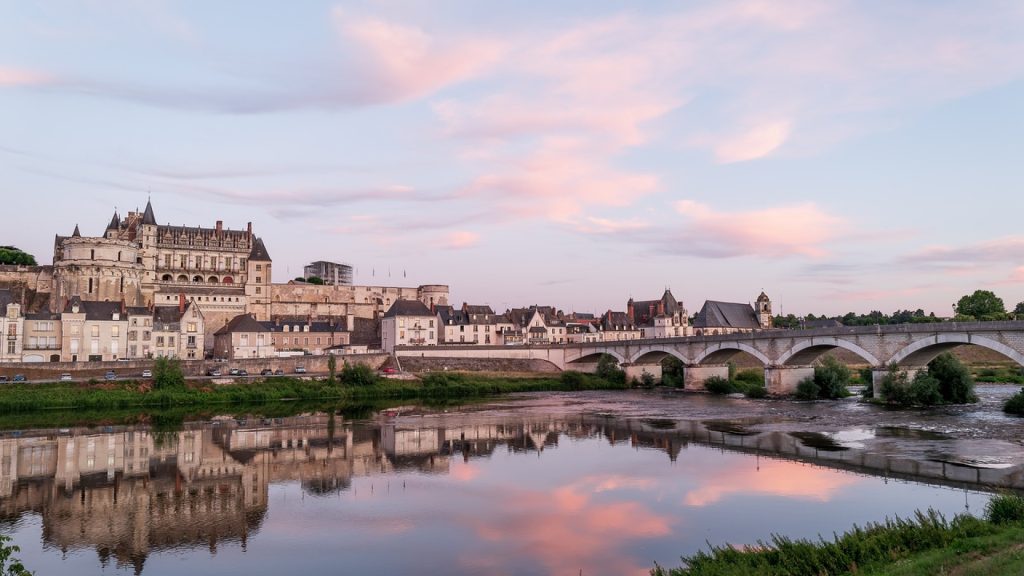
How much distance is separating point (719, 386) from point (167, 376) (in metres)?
34.8

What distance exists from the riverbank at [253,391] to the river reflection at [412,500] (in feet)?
34.3

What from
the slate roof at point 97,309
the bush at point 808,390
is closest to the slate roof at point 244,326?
the slate roof at point 97,309

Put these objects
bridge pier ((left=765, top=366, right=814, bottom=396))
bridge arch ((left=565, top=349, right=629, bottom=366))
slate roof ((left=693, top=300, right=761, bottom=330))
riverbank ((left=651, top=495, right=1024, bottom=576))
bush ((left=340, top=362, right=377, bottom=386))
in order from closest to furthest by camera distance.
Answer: riverbank ((left=651, top=495, right=1024, bottom=576)) → bridge pier ((left=765, top=366, right=814, bottom=396)) → bush ((left=340, top=362, right=377, bottom=386)) → bridge arch ((left=565, top=349, right=629, bottom=366)) → slate roof ((left=693, top=300, right=761, bottom=330))

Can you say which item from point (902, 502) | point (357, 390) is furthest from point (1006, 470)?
point (357, 390)

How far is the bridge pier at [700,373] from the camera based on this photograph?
5200cm

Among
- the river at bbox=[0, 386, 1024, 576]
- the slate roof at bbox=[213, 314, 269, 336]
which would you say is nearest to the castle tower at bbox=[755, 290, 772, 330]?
the river at bbox=[0, 386, 1024, 576]

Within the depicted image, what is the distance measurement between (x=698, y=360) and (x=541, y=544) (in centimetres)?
3910

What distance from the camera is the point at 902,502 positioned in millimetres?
16500

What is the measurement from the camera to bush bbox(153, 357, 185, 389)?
137ft

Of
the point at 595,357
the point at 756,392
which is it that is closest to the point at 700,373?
the point at 756,392

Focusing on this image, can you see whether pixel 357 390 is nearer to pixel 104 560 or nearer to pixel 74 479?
pixel 74 479

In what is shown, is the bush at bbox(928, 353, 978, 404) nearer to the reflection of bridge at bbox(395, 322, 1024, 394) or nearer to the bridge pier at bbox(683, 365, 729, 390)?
the reflection of bridge at bbox(395, 322, 1024, 394)

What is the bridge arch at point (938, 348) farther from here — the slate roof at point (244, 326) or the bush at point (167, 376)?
the slate roof at point (244, 326)

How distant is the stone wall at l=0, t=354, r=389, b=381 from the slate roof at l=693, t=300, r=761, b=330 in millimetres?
34949
